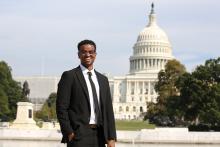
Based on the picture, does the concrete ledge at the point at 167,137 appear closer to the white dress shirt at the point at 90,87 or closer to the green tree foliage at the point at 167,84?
the white dress shirt at the point at 90,87

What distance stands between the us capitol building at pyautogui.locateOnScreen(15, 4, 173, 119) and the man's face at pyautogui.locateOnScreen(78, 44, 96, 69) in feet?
491

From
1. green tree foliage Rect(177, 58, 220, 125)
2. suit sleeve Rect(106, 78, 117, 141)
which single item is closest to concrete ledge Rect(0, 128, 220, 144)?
suit sleeve Rect(106, 78, 117, 141)

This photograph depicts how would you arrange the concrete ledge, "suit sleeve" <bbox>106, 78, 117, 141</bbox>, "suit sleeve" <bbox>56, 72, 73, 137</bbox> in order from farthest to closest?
the concrete ledge < "suit sleeve" <bbox>106, 78, 117, 141</bbox> < "suit sleeve" <bbox>56, 72, 73, 137</bbox>

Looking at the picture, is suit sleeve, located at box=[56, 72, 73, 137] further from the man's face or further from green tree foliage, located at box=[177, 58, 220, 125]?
green tree foliage, located at box=[177, 58, 220, 125]

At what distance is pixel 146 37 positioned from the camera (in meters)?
169

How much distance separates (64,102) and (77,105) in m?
0.13

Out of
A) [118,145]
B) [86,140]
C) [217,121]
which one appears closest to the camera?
[86,140]

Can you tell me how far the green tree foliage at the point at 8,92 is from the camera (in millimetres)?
63681

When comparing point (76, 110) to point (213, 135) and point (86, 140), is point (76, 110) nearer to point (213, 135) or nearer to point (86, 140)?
point (86, 140)

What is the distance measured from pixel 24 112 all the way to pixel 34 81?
471 ft

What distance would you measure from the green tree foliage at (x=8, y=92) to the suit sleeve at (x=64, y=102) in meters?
57.2

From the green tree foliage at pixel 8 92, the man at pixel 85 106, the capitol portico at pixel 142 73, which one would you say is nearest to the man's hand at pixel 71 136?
the man at pixel 85 106

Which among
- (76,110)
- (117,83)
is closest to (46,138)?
(76,110)

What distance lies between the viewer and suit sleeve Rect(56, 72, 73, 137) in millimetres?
6094
